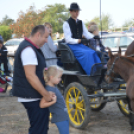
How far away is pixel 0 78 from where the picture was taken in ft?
25.0

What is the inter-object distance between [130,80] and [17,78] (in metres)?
1.93

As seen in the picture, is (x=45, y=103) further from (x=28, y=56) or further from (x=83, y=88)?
(x=83, y=88)

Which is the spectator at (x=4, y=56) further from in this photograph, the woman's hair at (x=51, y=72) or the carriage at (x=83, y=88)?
the woman's hair at (x=51, y=72)

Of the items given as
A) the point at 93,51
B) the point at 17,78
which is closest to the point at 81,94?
the point at 93,51

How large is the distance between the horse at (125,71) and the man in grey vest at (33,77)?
1.50m

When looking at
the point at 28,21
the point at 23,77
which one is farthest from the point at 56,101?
the point at 28,21

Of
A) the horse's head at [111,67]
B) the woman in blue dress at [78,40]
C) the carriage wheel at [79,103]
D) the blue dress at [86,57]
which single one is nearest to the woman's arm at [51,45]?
the woman in blue dress at [78,40]

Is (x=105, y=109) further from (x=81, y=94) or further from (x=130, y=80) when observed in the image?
(x=130, y=80)

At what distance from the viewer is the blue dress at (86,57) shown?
4441 mm

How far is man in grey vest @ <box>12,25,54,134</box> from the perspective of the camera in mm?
2496

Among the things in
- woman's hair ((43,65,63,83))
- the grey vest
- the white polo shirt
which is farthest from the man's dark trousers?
the white polo shirt

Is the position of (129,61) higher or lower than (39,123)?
higher

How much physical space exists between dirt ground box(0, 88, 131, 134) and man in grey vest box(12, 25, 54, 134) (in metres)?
1.72

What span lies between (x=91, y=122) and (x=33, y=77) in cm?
278
